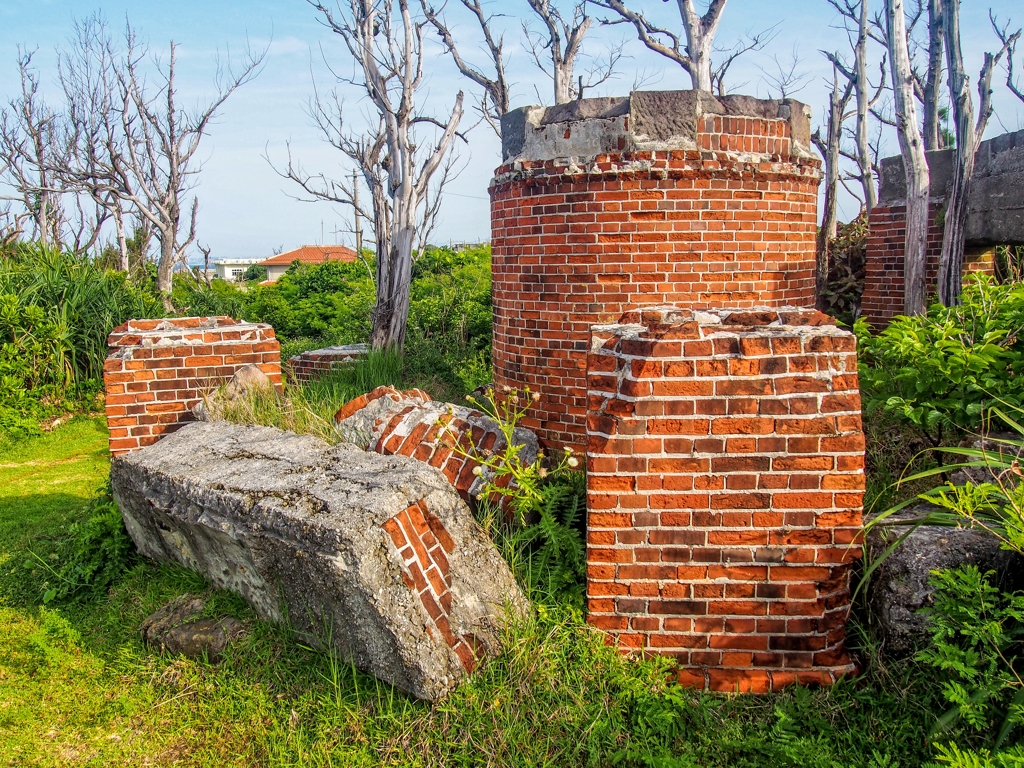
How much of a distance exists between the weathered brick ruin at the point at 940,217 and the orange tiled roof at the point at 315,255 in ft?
73.9

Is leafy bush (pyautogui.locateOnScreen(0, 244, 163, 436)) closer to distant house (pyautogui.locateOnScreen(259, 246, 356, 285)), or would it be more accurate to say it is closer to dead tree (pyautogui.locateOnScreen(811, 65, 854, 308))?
dead tree (pyautogui.locateOnScreen(811, 65, 854, 308))

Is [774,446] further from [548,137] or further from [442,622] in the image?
[548,137]

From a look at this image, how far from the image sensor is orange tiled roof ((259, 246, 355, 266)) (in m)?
35.4


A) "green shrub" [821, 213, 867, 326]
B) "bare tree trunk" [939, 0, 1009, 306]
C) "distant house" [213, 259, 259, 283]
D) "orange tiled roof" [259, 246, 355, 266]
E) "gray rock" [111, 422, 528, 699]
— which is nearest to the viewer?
"gray rock" [111, 422, 528, 699]

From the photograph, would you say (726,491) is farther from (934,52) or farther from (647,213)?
(934,52)

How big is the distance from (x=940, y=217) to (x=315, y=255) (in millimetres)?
44903

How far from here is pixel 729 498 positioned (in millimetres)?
2811

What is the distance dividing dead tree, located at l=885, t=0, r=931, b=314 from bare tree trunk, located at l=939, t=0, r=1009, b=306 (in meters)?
0.24

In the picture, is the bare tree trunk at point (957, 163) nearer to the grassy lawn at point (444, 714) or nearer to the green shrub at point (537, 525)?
the green shrub at point (537, 525)

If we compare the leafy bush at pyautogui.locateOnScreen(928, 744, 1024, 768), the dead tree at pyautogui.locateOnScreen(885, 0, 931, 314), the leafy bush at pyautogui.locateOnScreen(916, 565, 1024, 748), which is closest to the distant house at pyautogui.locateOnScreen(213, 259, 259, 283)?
the dead tree at pyautogui.locateOnScreen(885, 0, 931, 314)

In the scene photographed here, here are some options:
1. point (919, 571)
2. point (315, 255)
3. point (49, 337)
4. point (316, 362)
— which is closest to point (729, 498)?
point (919, 571)

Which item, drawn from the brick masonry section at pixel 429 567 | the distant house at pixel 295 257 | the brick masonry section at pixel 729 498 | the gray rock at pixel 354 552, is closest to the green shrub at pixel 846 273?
the brick masonry section at pixel 729 498

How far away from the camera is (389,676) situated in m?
2.84

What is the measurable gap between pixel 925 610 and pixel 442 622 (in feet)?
6.06
